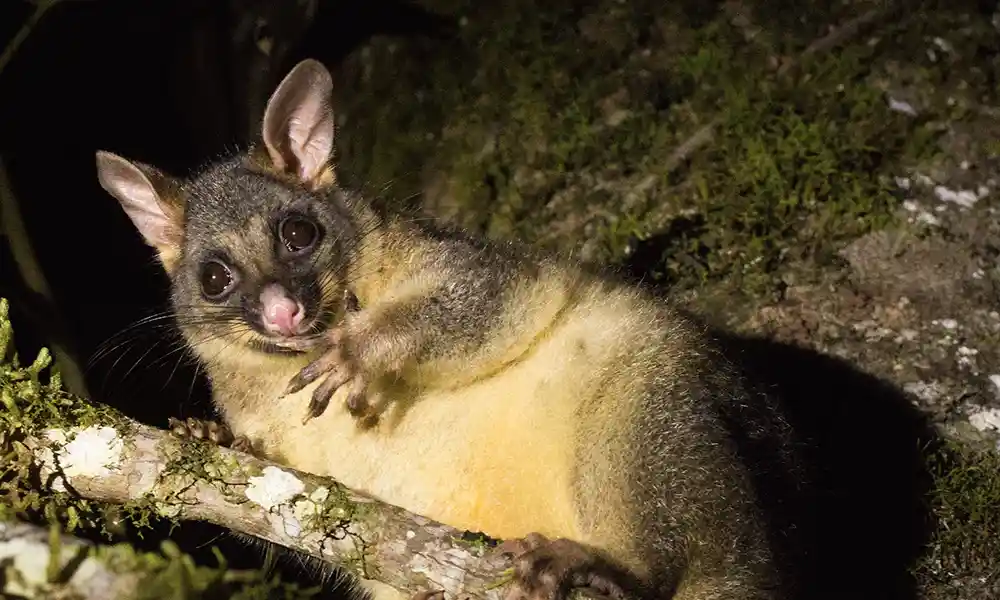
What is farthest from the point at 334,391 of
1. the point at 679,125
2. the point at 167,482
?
the point at 679,125

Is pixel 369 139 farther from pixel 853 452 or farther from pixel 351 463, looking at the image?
pixel 853 452

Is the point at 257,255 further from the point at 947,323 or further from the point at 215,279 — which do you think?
the point at 947,323

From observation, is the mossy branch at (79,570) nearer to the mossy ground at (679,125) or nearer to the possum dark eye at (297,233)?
the possum dark eye at (297,233)

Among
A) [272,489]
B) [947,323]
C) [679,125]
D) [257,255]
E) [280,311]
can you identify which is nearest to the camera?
[272,489]

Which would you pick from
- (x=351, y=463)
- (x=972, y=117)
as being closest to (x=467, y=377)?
(x=351, y=463)

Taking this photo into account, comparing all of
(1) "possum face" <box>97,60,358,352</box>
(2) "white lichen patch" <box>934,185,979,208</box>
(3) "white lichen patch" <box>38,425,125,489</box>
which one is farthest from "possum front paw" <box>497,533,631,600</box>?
(2) "white lichen patch" <box>934,185,979,208</box>

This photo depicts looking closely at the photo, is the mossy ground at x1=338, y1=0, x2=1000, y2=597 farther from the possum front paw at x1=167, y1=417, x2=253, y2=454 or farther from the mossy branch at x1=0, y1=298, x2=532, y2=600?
the mossy branch at x1=0, y1=298, x2=532, y2=600

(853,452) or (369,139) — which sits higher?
(369,139)
